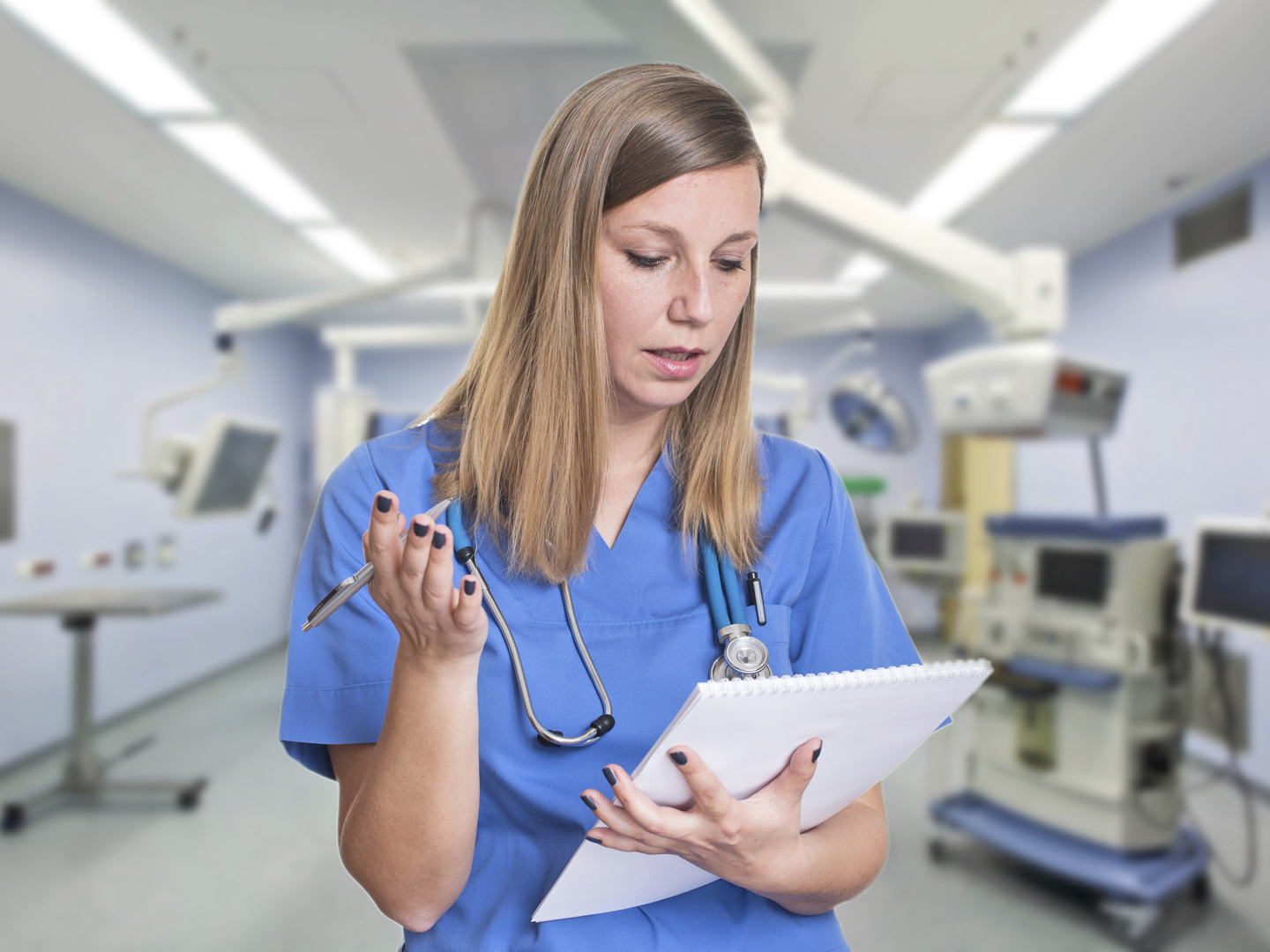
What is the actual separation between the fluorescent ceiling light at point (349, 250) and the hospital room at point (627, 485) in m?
0.04

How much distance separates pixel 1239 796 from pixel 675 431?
3.52 meters

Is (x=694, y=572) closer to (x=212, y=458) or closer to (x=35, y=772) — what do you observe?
(x=212, y=458)

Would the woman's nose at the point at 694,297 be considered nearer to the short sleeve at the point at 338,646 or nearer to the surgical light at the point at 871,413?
the short sleeve at the point at 338,646

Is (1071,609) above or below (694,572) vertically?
below

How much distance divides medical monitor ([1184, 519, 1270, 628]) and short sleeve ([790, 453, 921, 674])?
1677mm

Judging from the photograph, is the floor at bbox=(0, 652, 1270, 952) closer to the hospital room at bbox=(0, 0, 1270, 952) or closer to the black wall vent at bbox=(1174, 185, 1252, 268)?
the hospital room at bbox=(0, 0, 1270, 952)

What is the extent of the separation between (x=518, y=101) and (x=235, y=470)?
1.68 meters

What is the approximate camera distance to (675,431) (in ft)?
2.80

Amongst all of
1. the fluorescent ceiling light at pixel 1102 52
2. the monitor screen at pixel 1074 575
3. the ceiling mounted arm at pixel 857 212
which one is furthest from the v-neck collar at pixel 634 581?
the fluorescent ceiling light at pixel 1102 52

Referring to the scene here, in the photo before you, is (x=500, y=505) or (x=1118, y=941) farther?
(x=1118, y=941)

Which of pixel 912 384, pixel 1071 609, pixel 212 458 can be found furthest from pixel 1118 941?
pixel 912 384

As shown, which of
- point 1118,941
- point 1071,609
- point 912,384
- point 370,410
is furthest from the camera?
point 912,384

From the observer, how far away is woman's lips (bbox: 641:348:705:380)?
0.71m

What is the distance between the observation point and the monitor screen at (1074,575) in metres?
2.28
